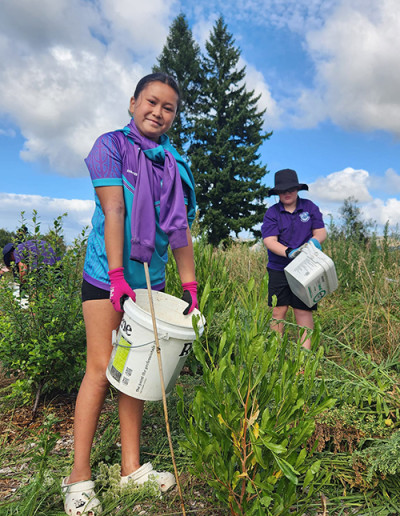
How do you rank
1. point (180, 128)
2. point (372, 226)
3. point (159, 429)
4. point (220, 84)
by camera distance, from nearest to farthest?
point (159, 429) < point (372, 226) < point (180, 128) < point (220, 84)

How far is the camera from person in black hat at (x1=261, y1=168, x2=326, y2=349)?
11.3 ft

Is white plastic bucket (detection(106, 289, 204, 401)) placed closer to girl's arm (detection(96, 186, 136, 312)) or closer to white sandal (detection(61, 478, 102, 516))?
girl's arm (detection(96, 186, 136, 312))

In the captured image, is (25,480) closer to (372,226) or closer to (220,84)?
(372,226)

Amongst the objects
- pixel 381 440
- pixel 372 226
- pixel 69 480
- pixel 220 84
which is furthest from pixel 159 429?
pixel 220 84

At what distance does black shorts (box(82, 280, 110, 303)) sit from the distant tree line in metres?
24.1

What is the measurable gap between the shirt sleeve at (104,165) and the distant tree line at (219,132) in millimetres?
24142

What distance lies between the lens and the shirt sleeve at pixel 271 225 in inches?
138

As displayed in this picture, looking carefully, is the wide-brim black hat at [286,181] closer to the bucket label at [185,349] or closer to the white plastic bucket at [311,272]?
the white plastic bucket at [311,272]

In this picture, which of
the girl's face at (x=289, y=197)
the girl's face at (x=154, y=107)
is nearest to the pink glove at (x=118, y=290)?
the girl's face at (x=154, y=107)

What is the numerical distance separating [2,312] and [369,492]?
256 cm

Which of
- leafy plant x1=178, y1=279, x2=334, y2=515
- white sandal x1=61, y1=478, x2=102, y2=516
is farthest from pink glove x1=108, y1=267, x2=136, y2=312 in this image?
white sandal x1=61, y1=478, x2=102, y2=516

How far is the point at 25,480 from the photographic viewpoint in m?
2.06

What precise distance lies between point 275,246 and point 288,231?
0.20 metres

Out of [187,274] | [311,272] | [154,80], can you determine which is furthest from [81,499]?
[311,272]
